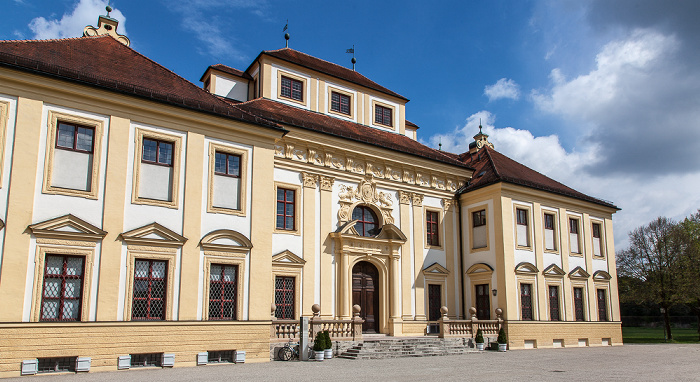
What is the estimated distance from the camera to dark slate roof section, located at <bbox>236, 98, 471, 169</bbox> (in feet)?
74.2

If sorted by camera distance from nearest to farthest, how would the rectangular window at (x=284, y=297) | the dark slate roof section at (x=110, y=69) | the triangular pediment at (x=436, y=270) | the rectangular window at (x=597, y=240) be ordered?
the dark slate roof section at (x=110, y=69) → the rectangular window at (x=284, y=297) → the triangular pediment at (x=436, y=270) → the rectangular window at (x=597, y=240)

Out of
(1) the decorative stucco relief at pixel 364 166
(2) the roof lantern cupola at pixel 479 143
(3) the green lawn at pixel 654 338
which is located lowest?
(3) the green lawn at pixel 654 338

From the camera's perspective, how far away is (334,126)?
25.1 m

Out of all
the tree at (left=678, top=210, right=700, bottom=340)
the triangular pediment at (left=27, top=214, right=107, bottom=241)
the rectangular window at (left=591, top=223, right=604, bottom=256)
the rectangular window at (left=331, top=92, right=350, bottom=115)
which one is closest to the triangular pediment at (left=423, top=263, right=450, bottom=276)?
the rectangular window at (left=331, top=92, right=350, bottom=115)

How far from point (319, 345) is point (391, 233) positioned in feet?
Result: 25.0

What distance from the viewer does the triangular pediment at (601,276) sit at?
29.6 meters

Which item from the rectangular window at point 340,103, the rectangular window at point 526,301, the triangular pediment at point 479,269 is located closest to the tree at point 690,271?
the rectangular window at point 526,301

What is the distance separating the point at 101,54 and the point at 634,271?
129 ft

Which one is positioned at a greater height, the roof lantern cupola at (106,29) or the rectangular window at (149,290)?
the roof lantern cupola at (106,29)

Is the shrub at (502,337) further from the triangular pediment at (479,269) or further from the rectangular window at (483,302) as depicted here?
the triangular pediment at (479,269)

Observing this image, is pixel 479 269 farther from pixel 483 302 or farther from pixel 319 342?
pixel 319 342

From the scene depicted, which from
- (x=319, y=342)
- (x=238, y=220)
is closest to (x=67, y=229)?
(x=238, y=220)

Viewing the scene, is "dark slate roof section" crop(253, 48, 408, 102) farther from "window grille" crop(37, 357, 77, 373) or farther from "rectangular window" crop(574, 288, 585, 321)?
"window grille" crop(37, 357, 77, 373)

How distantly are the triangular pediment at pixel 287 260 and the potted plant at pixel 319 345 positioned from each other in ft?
12.2
